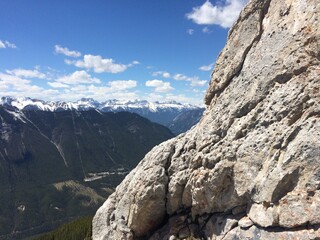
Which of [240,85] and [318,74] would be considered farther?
[240,85]

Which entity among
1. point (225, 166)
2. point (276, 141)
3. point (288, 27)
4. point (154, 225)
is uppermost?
point (288, 27)

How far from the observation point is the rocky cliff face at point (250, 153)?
17.7 m

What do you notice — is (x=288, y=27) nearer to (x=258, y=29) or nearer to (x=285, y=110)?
(x=258, y=29)

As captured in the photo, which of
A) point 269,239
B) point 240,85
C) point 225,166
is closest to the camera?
point 269,239

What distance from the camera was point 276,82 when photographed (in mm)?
20109

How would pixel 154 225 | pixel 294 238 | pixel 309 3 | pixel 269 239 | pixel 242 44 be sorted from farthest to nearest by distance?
pixel 154 225 → pixel 242 44 → pixel 309 3 → pixel 269 239 → pixel 294 238

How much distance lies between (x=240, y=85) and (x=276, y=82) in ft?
10.4

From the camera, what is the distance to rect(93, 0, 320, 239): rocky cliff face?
1765cm

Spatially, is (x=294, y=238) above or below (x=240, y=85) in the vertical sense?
below

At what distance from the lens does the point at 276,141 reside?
18.8 meters

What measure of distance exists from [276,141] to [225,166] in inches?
158

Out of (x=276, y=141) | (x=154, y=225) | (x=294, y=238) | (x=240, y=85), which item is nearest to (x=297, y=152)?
(x=276, y=141)

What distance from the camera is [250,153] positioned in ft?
65.9

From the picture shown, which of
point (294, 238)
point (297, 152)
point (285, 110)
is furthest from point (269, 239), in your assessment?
point (285, 110)
